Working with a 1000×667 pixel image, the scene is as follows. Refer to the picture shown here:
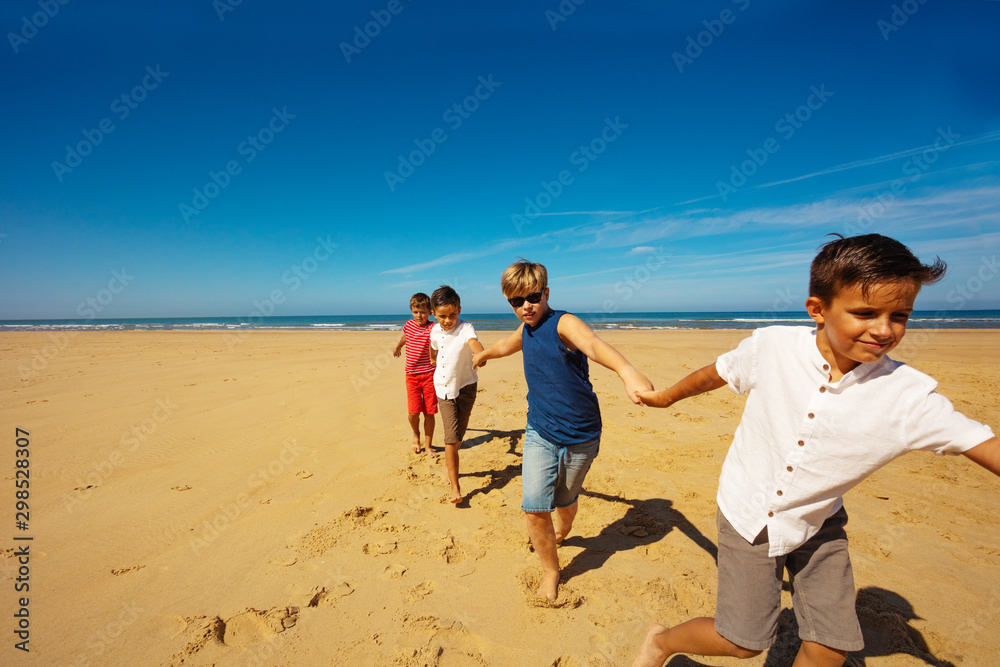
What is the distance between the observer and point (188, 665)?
223cm

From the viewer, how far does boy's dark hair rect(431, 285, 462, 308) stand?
414 cm

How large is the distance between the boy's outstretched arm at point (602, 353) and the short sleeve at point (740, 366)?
0.32 meters

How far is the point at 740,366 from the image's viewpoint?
1.76 metres

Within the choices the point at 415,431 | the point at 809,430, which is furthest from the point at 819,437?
the point at 415,431

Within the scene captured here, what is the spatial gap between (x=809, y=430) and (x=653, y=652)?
52.4 inches

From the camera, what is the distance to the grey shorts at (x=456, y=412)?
4004 millimetres

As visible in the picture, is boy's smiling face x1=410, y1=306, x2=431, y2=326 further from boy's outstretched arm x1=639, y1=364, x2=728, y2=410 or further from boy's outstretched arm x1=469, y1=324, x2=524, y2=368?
boy's outstretched arm x1=639, y1=364, x2=728, y2=410

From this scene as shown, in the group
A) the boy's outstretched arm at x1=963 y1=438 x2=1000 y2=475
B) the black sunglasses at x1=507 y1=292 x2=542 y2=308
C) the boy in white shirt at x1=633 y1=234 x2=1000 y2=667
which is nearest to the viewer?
the boy's outstretched arm at x1=963 y1=438 x2=1000 y2=475

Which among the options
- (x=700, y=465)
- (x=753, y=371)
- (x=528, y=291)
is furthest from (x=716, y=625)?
(x=700, y=465)

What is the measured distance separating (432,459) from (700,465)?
3.06m

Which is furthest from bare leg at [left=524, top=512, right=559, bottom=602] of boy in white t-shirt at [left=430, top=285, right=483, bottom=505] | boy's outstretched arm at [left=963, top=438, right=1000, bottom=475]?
boy's outstretched arm at [left=963, top=438, right=1000, bottom=475]

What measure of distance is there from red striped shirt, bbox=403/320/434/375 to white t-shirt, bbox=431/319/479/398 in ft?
2.84

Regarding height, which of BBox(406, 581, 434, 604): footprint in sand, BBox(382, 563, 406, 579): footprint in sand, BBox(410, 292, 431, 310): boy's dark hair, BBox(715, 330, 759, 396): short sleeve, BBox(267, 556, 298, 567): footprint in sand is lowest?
BBox(406, 581, 434, 604): footprint in sand

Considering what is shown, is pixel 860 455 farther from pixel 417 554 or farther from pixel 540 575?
pixel 417 554
